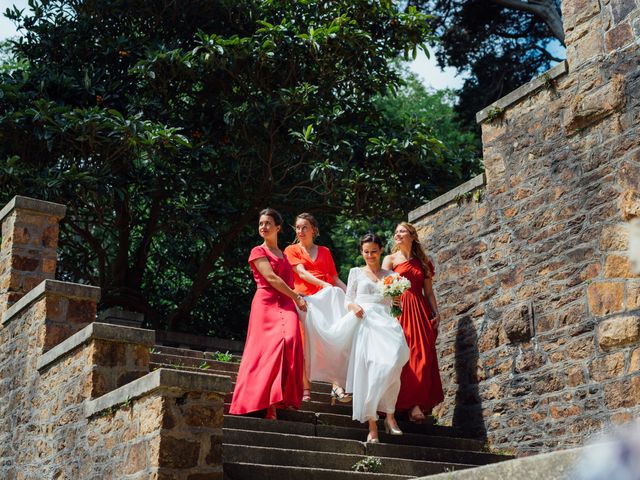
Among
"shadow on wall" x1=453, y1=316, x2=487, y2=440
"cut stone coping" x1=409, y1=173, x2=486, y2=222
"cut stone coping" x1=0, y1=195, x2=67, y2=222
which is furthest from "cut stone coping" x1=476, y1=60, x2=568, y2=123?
"cut stone coping" x1=0, y1=195, x2=67, y2=222

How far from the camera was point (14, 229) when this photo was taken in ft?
27.8

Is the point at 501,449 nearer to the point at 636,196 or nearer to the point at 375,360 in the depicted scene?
the point at 375,360

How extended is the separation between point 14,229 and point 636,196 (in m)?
5.72

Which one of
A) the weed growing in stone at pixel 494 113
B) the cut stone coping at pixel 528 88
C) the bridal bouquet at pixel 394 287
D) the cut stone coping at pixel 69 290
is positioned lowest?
the cut stone coping at pixel 69 290

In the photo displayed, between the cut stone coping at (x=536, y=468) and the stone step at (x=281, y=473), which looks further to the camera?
the stone step at (x=281, y=473)

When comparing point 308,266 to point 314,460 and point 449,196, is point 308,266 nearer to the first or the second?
point 449,196

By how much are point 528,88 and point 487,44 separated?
388 inches

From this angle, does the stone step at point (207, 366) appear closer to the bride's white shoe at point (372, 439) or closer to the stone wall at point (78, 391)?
the stone wall at point (78, 391)

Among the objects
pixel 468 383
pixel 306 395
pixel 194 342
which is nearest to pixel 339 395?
pixel 306 395

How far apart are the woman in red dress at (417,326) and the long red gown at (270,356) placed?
1447 millimetres

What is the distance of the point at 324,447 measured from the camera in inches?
263

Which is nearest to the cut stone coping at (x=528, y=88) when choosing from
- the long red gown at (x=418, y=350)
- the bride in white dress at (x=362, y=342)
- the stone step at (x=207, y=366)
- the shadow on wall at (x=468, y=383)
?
the long red gown at (x=418, y=350)

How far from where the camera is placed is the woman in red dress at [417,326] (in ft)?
27.1

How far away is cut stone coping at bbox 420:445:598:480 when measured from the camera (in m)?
2.51
